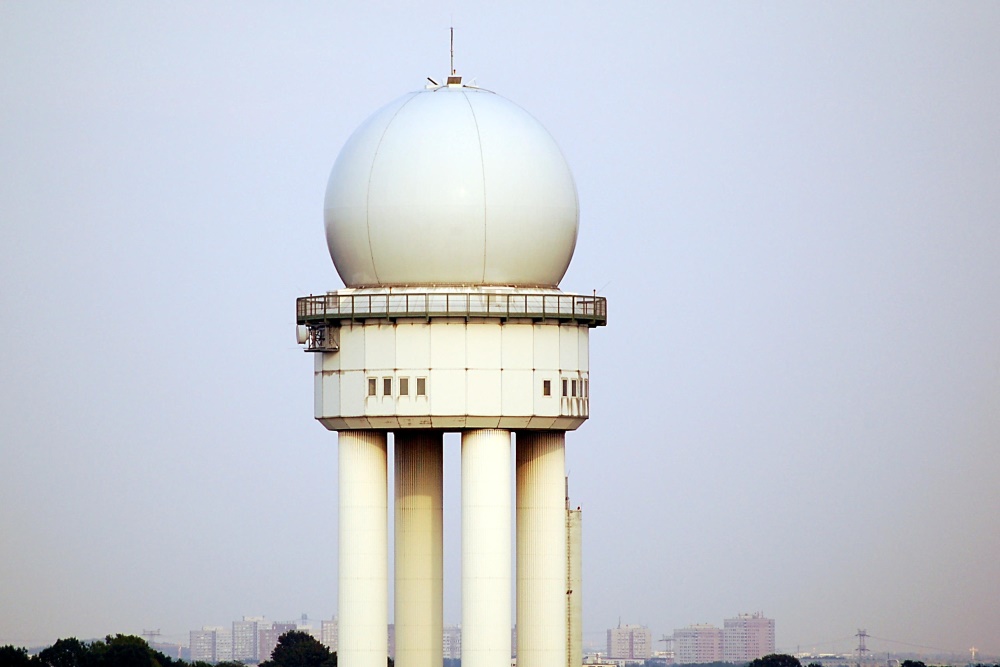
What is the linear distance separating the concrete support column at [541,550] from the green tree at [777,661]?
11221 centimetres

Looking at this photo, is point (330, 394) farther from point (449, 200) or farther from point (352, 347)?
point (449, 200)

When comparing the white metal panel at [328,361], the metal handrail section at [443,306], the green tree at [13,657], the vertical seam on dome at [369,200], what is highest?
the vertical seam on dome at [369,200]

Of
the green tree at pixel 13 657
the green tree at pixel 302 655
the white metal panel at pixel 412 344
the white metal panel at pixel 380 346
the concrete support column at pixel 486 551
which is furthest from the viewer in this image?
the green tree at pixel 302 655

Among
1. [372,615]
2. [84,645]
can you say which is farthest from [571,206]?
[84,645]

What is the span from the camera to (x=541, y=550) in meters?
79.8

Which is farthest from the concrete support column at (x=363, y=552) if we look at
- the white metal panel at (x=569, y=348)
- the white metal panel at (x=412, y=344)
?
the white metal panel at (x=569, y=348)

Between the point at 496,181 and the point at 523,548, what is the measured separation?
13896mm

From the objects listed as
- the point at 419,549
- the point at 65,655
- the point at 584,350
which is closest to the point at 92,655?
the point at 65,655

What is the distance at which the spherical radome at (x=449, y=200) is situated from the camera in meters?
76.3

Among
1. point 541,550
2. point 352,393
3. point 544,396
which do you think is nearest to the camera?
point 544,396

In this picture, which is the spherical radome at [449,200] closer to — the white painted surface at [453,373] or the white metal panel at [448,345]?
the white metal panel at [448,345]

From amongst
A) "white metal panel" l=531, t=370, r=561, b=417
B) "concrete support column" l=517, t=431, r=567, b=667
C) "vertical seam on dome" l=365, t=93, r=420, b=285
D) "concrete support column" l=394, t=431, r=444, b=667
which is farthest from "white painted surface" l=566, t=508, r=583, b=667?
"vertical seam on dome" l=365, t=93, r=420, b=285

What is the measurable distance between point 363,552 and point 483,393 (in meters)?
7.52

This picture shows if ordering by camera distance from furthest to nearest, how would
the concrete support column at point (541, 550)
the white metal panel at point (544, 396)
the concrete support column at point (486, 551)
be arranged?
the concrete support column at point (541, 550) → the white metal panel at point (544, 396) → the concrete support column at point (486, 551)
